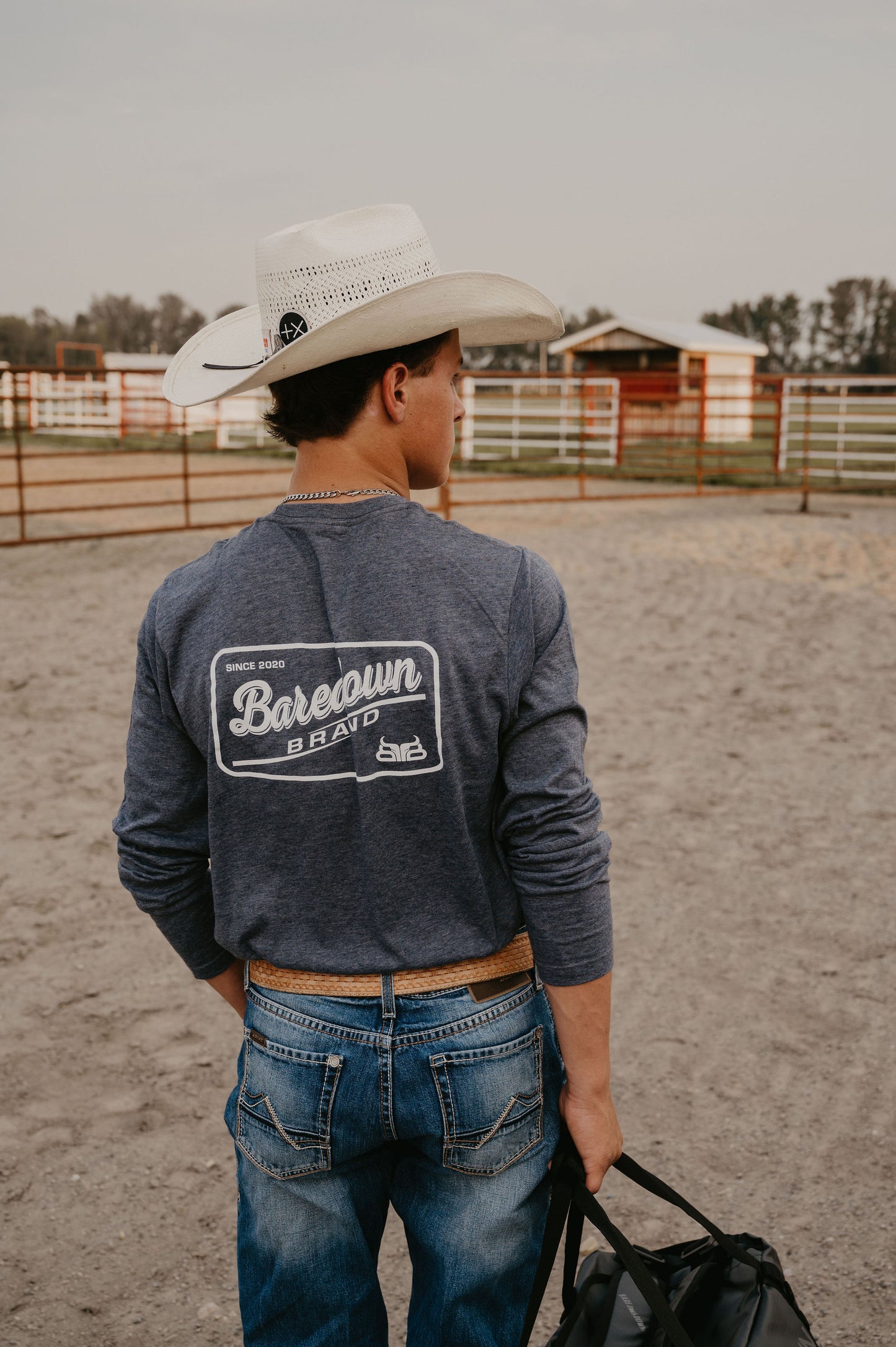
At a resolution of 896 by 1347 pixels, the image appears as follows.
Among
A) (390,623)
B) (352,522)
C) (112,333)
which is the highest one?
(112,333)

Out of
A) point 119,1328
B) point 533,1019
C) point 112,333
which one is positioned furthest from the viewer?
point 112,333

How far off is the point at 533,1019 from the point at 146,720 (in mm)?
568

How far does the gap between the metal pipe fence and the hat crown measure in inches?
182

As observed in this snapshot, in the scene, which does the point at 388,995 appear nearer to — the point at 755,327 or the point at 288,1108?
the point at 288,1108

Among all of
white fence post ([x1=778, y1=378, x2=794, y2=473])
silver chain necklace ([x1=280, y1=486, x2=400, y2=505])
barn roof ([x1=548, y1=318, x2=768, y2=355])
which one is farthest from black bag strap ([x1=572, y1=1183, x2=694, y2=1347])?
barn roof ([x1=548, y1=318, x2=768, y2=355])

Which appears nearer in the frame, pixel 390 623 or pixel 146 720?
pixel 390 623

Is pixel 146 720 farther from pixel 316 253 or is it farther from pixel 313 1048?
pixel 316 253

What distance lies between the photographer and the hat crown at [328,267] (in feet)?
4.27

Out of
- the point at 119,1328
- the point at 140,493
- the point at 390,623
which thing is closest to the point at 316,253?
the point at 390,623

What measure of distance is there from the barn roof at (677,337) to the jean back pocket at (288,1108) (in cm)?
2225

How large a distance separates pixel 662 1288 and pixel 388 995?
0.51 m

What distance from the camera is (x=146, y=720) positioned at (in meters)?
1.33

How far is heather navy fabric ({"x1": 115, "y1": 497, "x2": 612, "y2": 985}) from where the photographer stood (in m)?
1.18

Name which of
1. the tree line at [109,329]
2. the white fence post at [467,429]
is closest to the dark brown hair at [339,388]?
the white fence post at [467,429]
